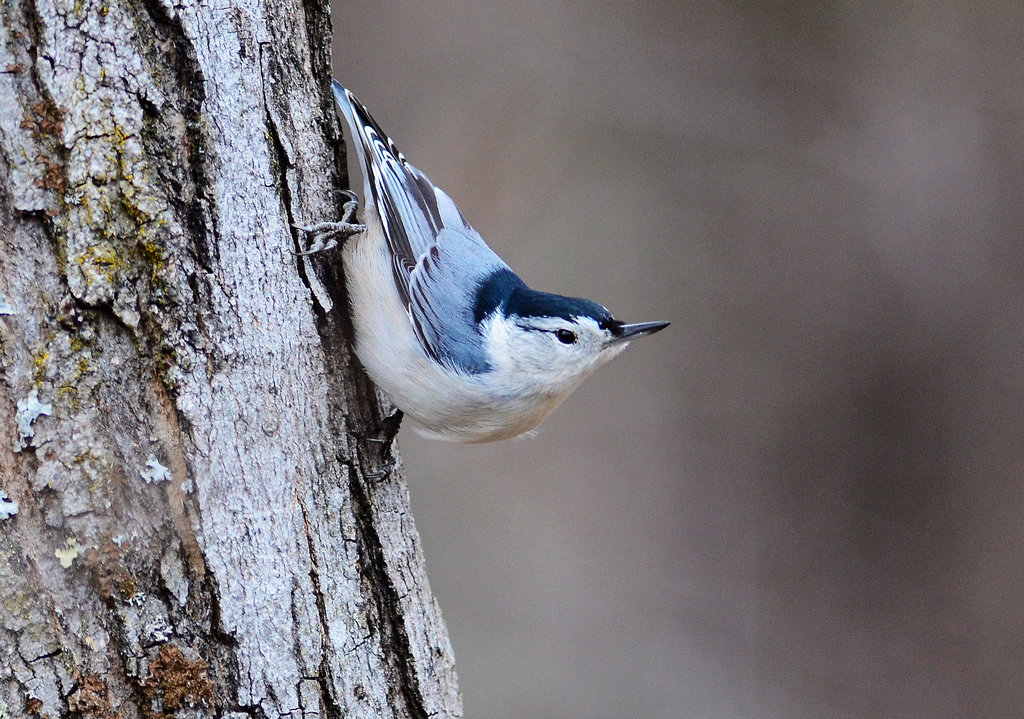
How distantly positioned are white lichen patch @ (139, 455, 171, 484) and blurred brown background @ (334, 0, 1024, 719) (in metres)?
2.49

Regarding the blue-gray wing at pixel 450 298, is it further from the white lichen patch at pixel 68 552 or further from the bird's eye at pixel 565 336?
the white lichen patch at pixel 68 552

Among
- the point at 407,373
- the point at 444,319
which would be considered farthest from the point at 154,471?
the point at 444,319

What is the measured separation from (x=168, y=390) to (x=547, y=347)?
3.07 feet

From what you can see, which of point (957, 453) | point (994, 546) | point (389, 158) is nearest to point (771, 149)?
point (957, 453)

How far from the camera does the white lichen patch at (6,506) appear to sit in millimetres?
1217

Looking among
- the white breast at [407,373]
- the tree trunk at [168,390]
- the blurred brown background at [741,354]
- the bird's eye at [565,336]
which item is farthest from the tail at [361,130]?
the blurred brown background at [741,354]

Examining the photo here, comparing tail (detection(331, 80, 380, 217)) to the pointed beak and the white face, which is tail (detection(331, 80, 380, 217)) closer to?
the white face

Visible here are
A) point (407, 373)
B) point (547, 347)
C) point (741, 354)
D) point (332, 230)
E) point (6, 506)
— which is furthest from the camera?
point (741, 354)

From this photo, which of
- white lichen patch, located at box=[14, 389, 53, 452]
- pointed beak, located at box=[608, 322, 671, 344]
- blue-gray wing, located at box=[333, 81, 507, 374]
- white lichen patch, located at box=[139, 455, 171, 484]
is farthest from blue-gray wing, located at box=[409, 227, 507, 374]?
white lichen patch, located at box=[14, 389, 53, 452]

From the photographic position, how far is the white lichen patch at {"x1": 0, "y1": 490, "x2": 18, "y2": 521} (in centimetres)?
122

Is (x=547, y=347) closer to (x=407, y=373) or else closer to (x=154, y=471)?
(x=407, y=373)

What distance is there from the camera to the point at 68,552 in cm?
125

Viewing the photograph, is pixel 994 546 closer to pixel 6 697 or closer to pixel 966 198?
pixel 966 198

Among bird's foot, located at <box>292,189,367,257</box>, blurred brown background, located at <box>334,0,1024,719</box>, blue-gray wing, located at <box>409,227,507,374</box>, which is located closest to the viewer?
bird's foot, located at <box>292,189,367,257</box>
